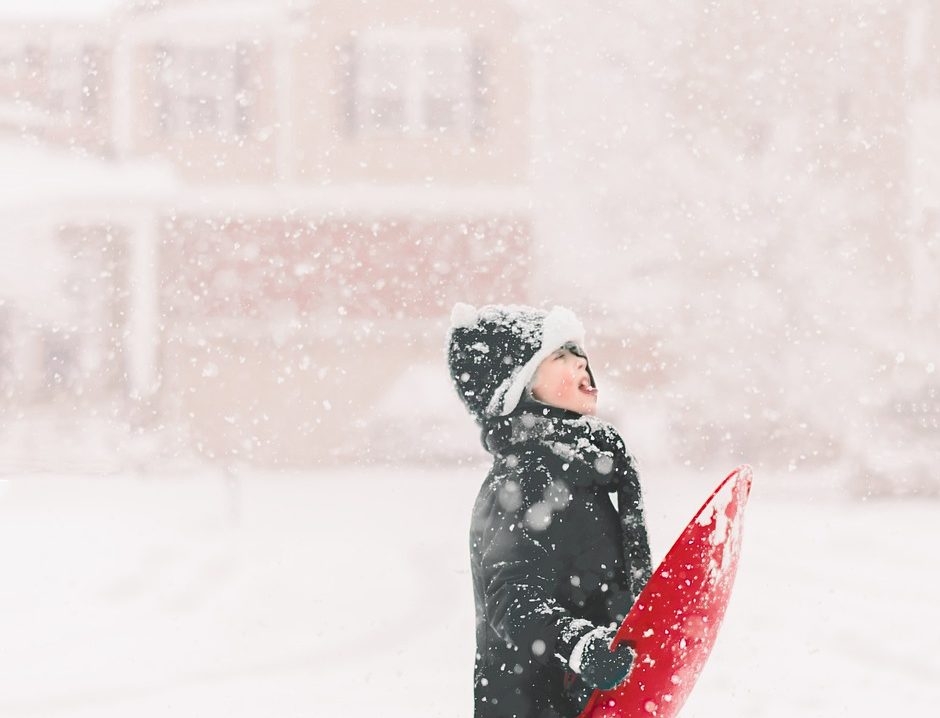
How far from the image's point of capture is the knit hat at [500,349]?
7.43 feet

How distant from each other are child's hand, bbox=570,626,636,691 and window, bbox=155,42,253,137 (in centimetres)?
1694

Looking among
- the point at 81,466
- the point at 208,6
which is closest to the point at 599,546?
the point at 81,466

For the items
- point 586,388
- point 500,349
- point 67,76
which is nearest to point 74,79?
point 67,76

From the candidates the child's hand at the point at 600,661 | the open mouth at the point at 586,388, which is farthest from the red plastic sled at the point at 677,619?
the open mouth at the point at 586,388

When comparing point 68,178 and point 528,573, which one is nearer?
point 528,573

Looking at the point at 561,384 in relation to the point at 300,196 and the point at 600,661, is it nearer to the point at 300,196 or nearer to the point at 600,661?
the point at 600,661

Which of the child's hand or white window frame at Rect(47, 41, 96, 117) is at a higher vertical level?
white window frame at Rect(47, 41, 96, 117)

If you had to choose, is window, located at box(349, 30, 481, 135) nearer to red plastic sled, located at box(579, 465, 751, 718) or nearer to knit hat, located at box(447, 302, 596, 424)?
knit hat, located at box(447, 302, 596, 424)

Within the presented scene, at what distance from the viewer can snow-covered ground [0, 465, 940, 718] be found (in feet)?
17.4

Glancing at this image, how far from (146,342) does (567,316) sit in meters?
15.8

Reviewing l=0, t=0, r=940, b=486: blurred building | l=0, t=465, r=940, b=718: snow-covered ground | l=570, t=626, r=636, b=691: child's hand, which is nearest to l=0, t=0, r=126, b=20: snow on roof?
l=0, t=0, r=940, b=486: blurred building

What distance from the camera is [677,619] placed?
207 cm

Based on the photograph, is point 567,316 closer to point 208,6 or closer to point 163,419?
point 163,419

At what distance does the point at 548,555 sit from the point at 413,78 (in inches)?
667
